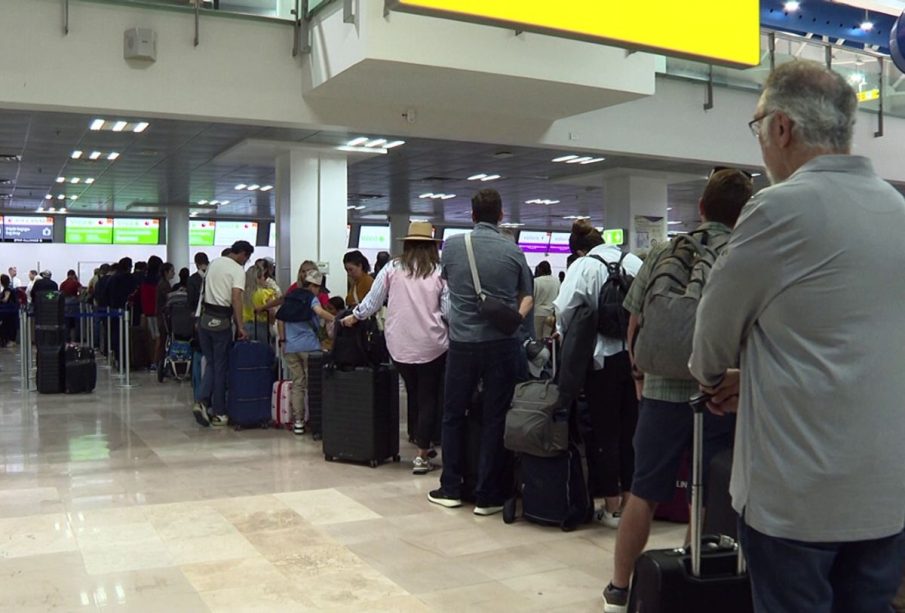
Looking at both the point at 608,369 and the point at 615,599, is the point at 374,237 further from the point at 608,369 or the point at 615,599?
the point at 615,599

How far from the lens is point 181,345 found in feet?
38.2

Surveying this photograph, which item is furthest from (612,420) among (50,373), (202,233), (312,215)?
(202,233)

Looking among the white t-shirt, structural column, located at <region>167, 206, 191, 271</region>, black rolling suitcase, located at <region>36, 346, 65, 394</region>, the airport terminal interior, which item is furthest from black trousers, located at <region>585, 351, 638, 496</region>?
structural column, located at <region>167, 206, 191, 271</region>

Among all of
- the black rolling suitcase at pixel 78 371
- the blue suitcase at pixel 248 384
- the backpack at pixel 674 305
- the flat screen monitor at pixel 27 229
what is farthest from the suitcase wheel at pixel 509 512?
the flat screen monitor at pixel 27 229

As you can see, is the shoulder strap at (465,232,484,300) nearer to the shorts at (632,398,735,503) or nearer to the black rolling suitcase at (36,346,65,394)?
the shorts at (632,398,735,503)

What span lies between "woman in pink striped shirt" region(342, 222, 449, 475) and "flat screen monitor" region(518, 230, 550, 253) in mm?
21492

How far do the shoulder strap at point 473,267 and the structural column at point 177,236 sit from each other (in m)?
16.8

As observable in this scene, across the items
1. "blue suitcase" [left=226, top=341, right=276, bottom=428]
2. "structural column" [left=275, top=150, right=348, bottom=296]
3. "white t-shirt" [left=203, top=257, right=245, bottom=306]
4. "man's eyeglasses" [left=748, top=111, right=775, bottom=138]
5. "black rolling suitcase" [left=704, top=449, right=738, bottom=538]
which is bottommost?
"blue suitcase" [left=226, top=341, right=276, bottom=428]

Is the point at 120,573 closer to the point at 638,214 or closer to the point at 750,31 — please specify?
the point at 750,31

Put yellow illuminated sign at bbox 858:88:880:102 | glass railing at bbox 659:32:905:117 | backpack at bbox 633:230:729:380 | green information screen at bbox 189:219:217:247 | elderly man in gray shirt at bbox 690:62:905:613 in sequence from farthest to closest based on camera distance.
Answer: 1. green information screen at bbox 189:219:217:247
2. yellow illuminated sign at bbox 858:88:880:102
3. glass railing at bbox 659:32:905:117
4. backpack at bbox 633:230:729:380
5. elderly man in gray shirt at bbox 690:62:905:613

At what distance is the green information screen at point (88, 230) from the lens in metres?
23.1

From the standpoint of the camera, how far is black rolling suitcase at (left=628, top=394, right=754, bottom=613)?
2.07 metres

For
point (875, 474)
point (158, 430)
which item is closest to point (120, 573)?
point (875, 474)

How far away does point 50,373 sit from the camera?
1052 centimetres
